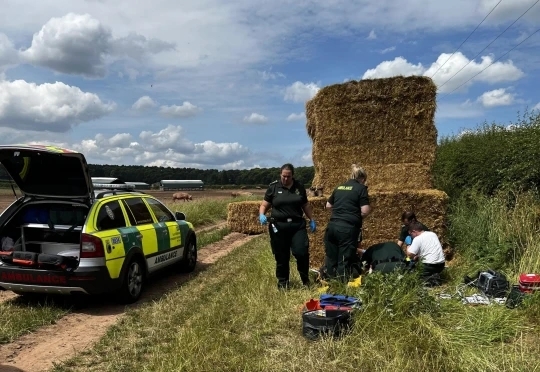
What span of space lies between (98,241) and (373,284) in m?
3.63

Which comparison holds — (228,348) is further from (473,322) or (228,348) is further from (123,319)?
(473,322)


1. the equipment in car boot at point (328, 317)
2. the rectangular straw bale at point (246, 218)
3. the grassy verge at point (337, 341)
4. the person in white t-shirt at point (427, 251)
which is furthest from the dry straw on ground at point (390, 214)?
the rectangular straw bale at point (246, 218)

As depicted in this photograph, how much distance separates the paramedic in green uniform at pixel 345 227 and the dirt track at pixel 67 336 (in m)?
2.78

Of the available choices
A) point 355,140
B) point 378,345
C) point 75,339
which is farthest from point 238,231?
point 378,345

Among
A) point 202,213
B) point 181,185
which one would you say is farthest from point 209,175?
point 202,213

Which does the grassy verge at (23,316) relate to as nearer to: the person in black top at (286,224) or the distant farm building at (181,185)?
the person in black top at (286,224)

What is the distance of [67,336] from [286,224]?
10.3 ft

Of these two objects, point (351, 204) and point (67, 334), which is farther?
point (351, 204)

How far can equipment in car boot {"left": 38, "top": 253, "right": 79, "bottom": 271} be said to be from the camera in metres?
6.46

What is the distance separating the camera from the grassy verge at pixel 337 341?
167 inches

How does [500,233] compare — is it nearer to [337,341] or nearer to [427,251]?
[427,251]

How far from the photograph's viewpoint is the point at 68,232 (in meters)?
7.36

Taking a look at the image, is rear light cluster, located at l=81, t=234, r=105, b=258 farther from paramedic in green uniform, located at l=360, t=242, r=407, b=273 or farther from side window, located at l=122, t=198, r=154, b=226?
paramedic in green uniform, located at l=360, t=242, r=407, b=273

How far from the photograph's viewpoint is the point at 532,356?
423 cm
